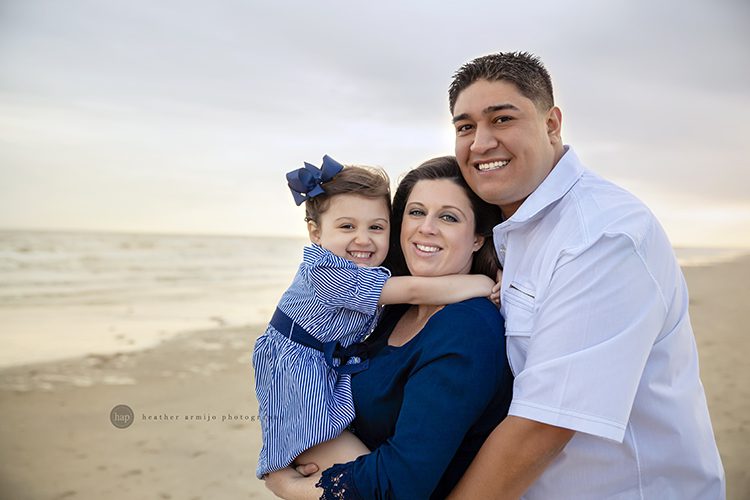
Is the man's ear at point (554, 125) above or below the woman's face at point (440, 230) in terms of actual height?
above

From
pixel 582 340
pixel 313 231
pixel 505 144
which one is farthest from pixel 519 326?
pixel 313 231

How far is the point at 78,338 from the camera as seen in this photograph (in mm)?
9617

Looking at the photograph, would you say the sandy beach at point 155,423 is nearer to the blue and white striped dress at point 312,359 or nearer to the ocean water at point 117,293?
the ocean water at point 117,293

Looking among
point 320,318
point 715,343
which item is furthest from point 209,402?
point 715,343

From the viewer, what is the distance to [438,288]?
2.41 m

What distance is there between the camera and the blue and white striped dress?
7.94ft

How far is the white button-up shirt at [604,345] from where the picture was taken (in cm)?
179

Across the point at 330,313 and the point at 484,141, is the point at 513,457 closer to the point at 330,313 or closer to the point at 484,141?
the point at 330,313

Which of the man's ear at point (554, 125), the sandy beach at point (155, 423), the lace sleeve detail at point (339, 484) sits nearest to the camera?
the lace sleeve detail at point (339, 484)

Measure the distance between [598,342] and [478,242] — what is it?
0.93 metres

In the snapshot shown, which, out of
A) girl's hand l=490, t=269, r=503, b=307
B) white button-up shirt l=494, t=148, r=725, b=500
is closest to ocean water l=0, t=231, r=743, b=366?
girl's hand l=490, t=269, r=503, b=307

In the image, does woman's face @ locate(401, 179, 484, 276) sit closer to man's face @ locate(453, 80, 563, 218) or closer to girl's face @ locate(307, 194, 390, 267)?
man's face @ locate(453, 80, 563, 218)

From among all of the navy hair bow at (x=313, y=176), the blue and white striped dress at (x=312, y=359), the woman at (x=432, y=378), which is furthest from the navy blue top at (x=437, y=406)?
the navy hair bow at (x=313, y=176)

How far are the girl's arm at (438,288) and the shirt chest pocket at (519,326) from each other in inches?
9.0
